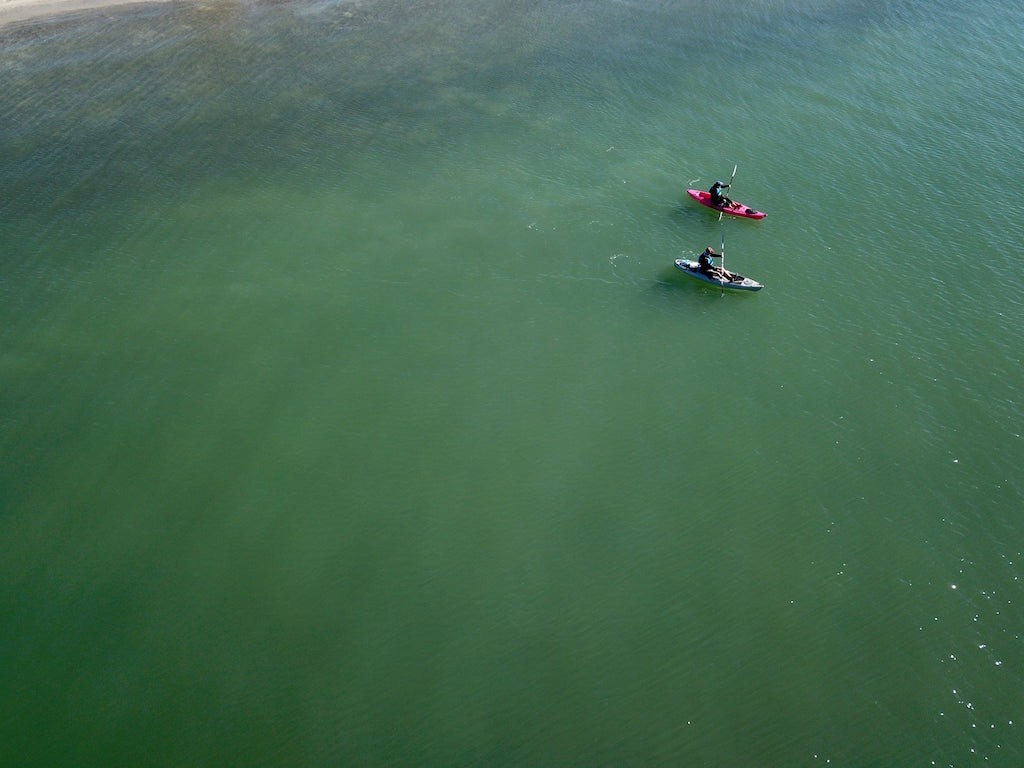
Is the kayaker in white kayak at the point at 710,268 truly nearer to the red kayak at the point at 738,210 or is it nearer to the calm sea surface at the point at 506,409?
the calm sea surface at the point at 506,409

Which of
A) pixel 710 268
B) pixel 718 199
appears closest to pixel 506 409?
pixel 710 268

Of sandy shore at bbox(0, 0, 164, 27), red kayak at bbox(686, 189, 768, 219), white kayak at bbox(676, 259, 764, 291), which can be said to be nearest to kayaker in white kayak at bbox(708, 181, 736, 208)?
red kayak at bbox(686, 189, 768, 219)

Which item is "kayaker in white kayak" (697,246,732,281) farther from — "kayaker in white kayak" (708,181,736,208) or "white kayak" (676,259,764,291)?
"kayaker in white kayak" (708,181,736,208)

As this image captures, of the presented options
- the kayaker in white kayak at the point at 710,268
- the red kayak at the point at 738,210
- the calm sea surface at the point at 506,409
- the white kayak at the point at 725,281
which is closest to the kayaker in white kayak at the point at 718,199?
the red kayak at the point at 738,210

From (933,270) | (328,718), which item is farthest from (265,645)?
(933,270)

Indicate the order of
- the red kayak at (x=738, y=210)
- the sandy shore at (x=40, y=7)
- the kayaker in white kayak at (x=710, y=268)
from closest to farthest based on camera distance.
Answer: the kayaker in white kayak at (x=710, y=268) → the red kayak at (x=738, y=210) → the sandy shore at (x=40, y=7)
